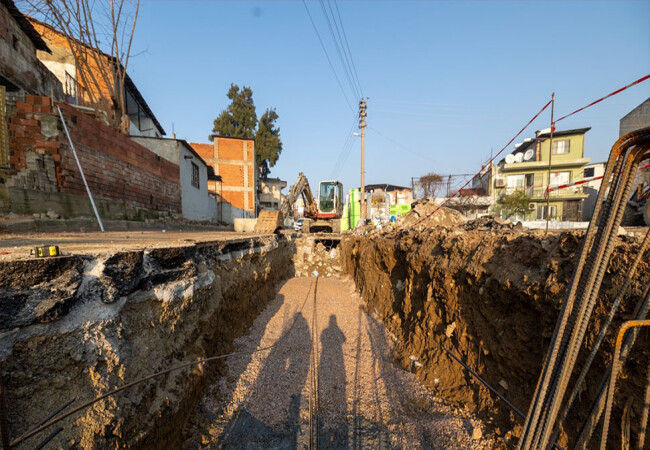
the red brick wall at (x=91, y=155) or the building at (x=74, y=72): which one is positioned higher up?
the building at (x=74, y=72)

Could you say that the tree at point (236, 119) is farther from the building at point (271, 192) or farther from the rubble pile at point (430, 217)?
the rubble pile at point (430, 217)

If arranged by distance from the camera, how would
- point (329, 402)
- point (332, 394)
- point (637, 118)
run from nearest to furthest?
point (329, 402) < point (332, 394) < point (637, 118)

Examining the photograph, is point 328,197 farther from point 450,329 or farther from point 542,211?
point 542,211

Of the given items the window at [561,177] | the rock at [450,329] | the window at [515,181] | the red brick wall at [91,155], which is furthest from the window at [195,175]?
the window at [561,177]

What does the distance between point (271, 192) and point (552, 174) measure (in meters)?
27.9

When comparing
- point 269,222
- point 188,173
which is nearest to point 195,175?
point 188,173

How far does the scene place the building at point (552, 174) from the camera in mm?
18875

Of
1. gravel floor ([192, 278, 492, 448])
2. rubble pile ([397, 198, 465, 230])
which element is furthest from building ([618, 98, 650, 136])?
gravel floor ([192, 278, 492, 448])

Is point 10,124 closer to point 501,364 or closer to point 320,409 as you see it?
point 320,409

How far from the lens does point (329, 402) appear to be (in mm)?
3588

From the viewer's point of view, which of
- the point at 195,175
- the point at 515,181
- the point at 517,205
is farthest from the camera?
the point at 515,181

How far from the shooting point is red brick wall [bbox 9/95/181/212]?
19.4 feet

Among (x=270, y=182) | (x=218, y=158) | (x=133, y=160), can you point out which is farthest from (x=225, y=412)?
(x=270, y=182)

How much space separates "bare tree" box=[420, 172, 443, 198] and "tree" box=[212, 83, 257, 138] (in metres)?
20.2
